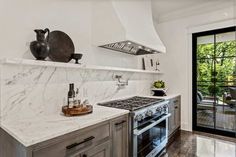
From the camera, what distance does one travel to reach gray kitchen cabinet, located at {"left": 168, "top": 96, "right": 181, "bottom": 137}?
3.10m

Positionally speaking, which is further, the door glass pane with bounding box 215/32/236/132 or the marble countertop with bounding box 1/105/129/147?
the door glass pane with bounding box 215/32/236/132

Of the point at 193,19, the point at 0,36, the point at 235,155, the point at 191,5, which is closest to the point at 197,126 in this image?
the point at 235,155

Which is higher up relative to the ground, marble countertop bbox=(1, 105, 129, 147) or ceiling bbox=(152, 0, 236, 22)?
ceiling bbox=(152, 0, 236, 22)

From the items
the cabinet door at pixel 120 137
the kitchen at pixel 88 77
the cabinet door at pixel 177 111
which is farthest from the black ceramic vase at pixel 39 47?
the cabinet door at pixel 177 111

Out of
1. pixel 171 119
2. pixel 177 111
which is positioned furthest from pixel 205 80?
pixel 171 119

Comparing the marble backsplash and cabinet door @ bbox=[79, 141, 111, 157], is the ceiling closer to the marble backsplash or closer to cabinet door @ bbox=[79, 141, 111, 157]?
the marble backsplash

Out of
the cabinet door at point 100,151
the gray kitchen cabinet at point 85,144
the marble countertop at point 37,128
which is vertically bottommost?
the cabinet door at point 100,151

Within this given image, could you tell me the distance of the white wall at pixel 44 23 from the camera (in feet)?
5.04

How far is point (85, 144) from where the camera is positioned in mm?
1341

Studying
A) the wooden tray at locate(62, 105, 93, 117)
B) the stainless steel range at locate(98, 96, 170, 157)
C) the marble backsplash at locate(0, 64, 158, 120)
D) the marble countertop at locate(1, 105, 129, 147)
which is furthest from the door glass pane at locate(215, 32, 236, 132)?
the wooden tray at locate(62, 105, 93, 117)

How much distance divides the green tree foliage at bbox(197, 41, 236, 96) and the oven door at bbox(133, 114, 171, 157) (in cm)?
161

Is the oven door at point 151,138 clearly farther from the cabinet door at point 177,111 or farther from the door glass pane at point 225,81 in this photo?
the door glass pane at point 225,81

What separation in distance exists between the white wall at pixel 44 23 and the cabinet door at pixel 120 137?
103cm

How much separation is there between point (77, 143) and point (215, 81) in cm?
331
